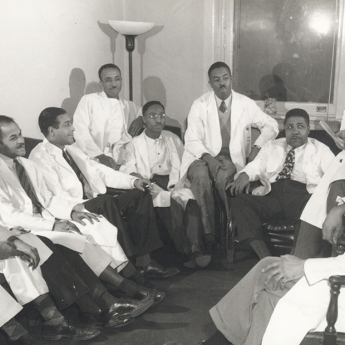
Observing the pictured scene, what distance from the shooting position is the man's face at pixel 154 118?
4629mm

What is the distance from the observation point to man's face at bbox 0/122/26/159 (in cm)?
329

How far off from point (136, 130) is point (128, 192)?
3.82 ft

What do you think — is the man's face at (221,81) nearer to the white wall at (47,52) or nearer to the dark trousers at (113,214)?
the white wall at (47,52)

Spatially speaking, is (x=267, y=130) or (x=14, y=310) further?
(x=267, y=130)

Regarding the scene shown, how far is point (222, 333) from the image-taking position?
237 cm

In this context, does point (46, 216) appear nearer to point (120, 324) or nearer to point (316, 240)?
point (120, 324)

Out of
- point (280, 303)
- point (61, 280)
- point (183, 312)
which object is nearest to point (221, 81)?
point (183, 312)

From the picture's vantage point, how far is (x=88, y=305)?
3.11m

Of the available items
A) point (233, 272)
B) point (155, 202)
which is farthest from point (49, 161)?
point (233, 272)

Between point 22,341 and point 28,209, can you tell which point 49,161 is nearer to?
point 28,209

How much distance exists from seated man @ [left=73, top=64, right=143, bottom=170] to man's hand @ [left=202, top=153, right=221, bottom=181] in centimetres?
81

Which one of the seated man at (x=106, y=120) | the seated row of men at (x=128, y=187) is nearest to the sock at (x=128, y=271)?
the seated row of men at (x=128, y=187)

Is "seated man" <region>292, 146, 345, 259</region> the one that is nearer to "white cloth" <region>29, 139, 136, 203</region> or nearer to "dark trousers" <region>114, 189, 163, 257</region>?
"dark trousers" <region>114, 189, 163, 257</region>

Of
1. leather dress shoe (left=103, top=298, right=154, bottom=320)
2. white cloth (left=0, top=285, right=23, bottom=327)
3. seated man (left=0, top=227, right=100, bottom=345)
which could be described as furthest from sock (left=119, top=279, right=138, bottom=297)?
white cloth (left=0, top=285, right=23, bottom=327)
